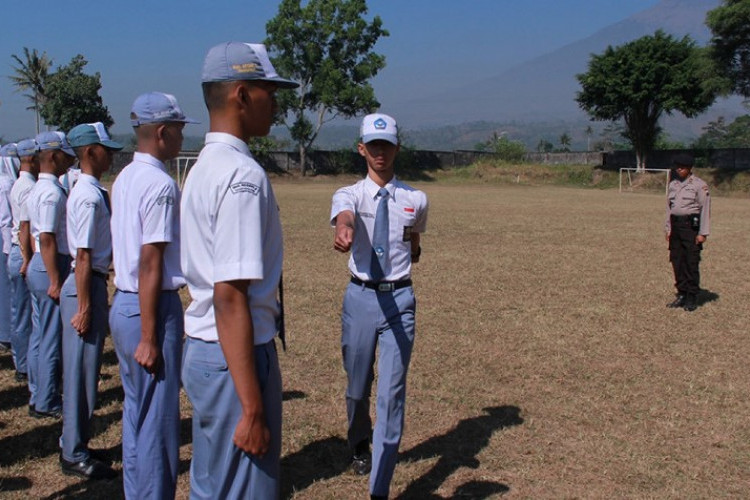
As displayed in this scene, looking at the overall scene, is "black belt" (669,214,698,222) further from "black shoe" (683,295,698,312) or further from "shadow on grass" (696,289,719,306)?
"shadow on grass" (696,289,719,306)

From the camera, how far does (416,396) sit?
241 inches

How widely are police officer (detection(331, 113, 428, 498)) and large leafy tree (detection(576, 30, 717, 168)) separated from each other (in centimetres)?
5089

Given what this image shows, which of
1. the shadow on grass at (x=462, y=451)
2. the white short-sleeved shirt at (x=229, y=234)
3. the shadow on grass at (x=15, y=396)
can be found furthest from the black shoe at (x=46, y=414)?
the white short-sleeved shirt at (x=229, y=234)

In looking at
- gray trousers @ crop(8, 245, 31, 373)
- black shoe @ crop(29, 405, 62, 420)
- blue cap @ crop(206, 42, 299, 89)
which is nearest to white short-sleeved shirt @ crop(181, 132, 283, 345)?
blue cap @ crop(206, 42, 299, 89)

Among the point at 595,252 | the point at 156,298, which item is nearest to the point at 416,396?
the point at 156,298

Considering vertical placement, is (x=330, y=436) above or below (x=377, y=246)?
below

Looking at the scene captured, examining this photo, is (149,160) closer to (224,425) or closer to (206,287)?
(206,287)

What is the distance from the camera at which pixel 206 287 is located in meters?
2.35

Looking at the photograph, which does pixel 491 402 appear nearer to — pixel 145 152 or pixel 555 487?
pixel 555 487

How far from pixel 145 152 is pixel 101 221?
35.6 inches

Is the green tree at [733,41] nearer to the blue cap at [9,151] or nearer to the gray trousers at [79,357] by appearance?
the blue cap at [9,151]

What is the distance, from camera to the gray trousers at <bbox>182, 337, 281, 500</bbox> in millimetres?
2334

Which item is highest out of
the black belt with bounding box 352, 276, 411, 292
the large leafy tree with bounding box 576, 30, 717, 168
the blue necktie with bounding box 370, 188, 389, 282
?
the large leafy tree with bounding box 576, 30, 717, 168

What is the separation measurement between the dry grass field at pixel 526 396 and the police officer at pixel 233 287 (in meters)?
2.09
